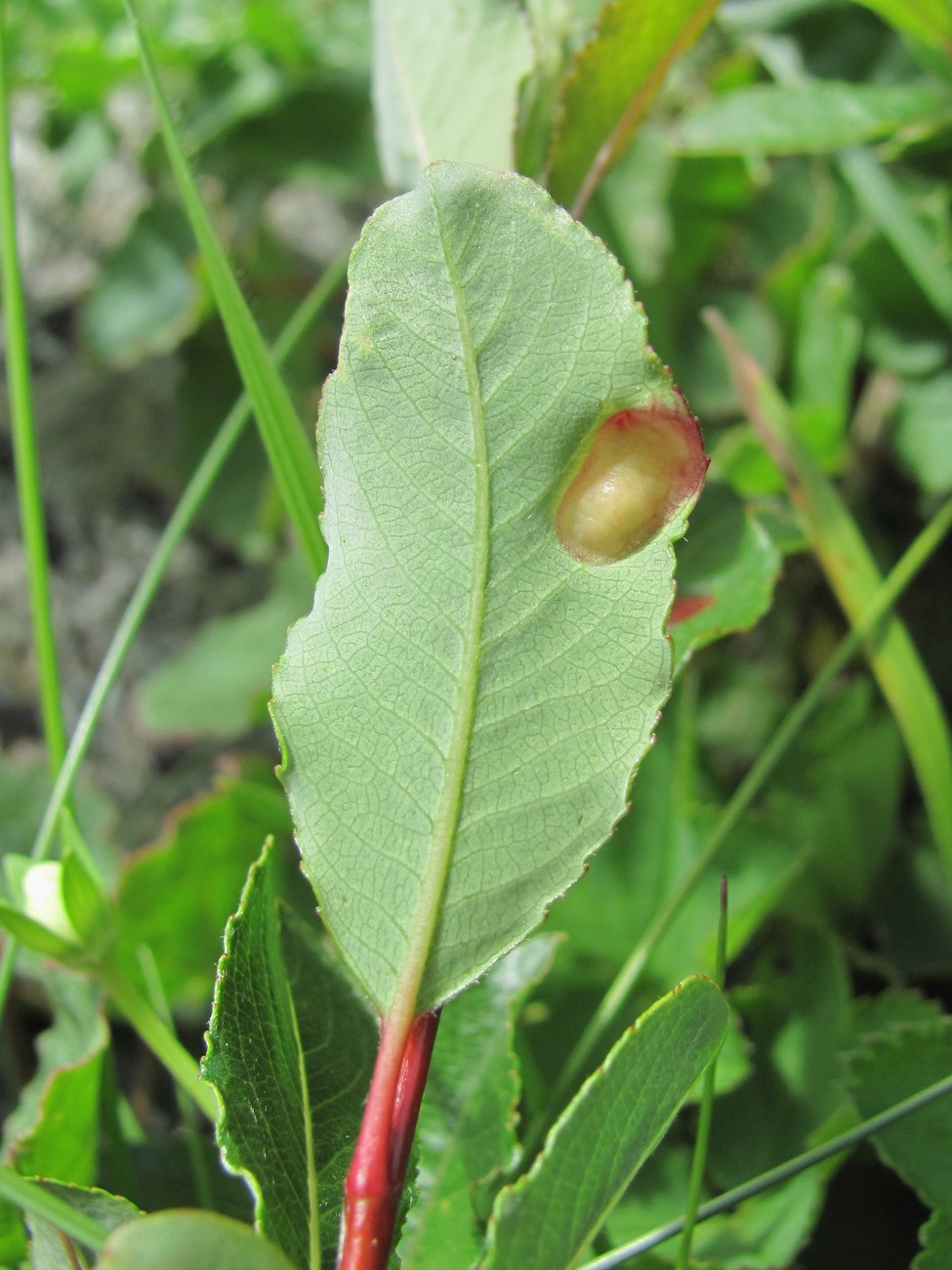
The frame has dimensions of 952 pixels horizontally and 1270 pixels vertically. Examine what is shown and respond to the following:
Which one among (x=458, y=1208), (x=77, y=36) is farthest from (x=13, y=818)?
(x=77, y=36)

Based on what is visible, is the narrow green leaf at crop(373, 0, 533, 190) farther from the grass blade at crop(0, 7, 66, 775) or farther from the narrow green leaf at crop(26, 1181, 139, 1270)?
the narrow green leaf at crop(26, 1181, 139, 1270)

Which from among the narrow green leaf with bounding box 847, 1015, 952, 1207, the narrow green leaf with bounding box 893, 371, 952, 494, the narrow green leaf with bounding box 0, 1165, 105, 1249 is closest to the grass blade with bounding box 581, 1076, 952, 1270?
the narrow green leaf with bounding box 847, 1015, 952, 1207

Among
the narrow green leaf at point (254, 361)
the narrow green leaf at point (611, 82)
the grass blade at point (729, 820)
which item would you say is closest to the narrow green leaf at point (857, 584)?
the grass blade at point (729, 820)

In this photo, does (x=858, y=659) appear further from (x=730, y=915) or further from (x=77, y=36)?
(x=77, y=36)

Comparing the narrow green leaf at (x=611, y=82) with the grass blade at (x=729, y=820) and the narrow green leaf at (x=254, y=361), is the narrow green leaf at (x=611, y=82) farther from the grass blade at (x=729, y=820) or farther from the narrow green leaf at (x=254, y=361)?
the grass blade at (x=729, y=820)

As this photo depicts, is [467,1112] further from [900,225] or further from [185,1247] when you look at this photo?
[900,225]
